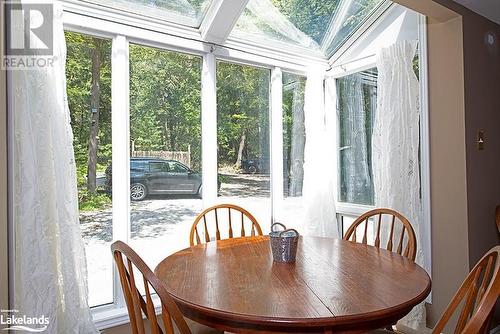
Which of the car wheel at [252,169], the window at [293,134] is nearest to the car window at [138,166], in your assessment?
the car wheel at [252,169]

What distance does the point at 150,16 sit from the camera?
2359 mm

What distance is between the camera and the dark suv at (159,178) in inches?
93.1

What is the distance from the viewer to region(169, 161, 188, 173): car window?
2506 millimetres

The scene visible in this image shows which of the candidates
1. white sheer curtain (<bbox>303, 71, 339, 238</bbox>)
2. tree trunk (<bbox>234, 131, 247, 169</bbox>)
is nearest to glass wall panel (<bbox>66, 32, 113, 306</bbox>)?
tree trunk (<bbox>234, 131, 247, 169</bbox>)

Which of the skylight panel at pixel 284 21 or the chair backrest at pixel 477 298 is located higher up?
the skylight panel at pixel 284 21

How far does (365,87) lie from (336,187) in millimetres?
991

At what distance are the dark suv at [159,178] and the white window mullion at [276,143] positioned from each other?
78 cm

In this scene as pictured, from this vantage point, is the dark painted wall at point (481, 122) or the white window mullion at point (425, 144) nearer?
the dark painted wall at point (481, 122)

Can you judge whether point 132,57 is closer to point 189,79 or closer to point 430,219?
point 189,79

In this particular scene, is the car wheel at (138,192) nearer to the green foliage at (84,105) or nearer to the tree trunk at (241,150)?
the green foliage at (84,105)

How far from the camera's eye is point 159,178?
246 centimetres

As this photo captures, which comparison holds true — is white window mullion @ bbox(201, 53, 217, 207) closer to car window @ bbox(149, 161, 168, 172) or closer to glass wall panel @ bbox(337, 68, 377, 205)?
car window @ bbox(149, 161, 168, 172)

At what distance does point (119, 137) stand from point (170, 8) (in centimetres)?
96

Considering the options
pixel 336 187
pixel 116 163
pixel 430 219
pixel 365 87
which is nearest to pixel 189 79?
pixel 116 163
